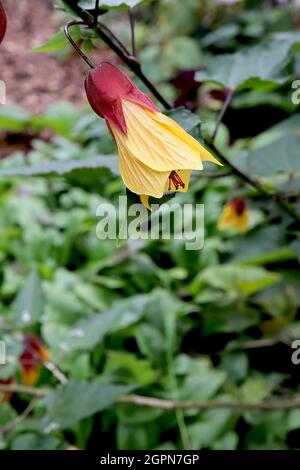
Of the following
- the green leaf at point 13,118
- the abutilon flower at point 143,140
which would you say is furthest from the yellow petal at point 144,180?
the green leaf at point 13,118

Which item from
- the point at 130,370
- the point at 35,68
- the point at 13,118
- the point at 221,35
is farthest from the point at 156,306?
the point at 35,68

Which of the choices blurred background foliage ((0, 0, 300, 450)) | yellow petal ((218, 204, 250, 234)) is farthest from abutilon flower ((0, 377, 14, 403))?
yellow petal ((218, 204, 250, 234))

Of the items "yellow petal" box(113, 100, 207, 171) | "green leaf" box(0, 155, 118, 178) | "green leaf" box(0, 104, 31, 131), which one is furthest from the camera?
"green leaf" box(0, 104, 31, 131)

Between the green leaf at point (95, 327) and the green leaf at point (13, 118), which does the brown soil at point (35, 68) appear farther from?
the green leaf at point (95, 327)

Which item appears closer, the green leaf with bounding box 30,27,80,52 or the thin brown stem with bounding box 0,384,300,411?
the green leaf with bounding box 30,27,80,52

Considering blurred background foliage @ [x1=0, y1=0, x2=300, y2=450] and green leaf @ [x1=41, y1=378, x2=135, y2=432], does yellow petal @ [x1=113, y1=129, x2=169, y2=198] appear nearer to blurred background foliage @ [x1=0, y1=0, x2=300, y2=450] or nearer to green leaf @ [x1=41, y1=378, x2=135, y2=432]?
blurred background foliage @ [x1=0, y1=0, x2=300, y2=450]

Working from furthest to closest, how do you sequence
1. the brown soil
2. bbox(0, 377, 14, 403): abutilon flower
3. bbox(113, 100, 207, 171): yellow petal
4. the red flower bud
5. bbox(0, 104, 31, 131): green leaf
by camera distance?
the brown soil → bbox(0, 104, 31, 131): green leaf → the red flower bud → bbox(0, 377, 14, 403): abutilon flower → bbox(113, 100, 207, 171): yellow petal

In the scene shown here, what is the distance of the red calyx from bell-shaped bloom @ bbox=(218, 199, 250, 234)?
96 cm

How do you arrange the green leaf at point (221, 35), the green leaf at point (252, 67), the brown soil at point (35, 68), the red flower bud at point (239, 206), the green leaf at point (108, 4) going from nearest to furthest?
the green leaf at point (108, 4), the green leaf at point (252, 67), the red flower bud at point (239, 206), the green leaf at point (221, 35), the brown soil at point (35, 68)

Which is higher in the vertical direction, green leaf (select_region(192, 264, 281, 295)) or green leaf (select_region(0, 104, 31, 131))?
green leaf (select_region(0, 104, 31, 131))

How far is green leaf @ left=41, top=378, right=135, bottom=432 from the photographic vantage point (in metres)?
1.01

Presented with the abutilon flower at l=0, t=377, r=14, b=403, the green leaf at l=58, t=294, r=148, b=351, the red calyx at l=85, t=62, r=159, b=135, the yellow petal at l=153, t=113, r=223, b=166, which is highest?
the red calyx at l=85, t=62, r=159, b=135

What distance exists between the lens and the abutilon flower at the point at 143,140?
0.56 m
